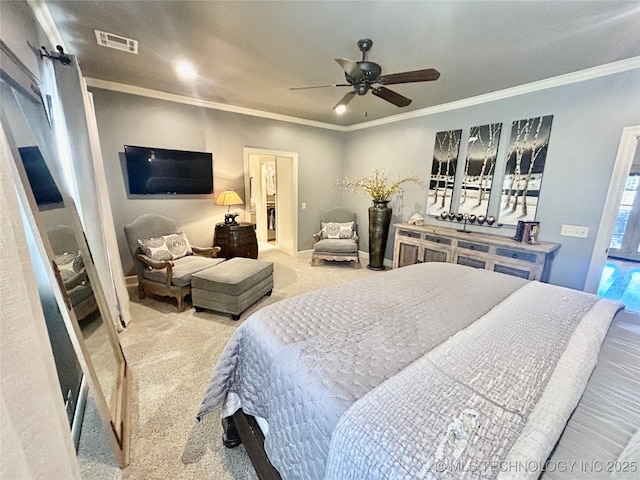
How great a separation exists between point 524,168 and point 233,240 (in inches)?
157

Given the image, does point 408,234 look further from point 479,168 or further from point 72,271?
point 72,271

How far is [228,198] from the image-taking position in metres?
4.04

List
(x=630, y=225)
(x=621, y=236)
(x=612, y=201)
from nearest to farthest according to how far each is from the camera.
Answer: (x=612, y=201)
(x=630, y=225)
(x=621, y=236)

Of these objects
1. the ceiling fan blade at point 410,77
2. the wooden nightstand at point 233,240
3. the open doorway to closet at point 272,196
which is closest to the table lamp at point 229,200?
the wooden nightstand at point 233,240

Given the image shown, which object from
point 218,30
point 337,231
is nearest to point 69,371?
point 218,30

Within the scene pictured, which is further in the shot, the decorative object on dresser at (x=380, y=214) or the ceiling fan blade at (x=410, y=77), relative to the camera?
the decorative object on dresser at (x=380, y=214)

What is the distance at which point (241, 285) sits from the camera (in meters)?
2.81

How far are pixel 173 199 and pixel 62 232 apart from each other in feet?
Result: 8.44

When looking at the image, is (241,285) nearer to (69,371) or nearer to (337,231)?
(69,371)

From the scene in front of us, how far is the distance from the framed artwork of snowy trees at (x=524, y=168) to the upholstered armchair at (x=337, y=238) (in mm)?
2282

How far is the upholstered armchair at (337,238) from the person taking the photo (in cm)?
460

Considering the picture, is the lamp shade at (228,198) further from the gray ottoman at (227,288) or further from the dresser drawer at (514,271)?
the dresser drawer at (514,271)

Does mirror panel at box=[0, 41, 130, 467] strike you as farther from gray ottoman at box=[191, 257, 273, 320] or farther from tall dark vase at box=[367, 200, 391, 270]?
tall dark vase at box=[367, 200, 391, 270]

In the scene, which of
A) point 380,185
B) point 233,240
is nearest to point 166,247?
point 233,240
